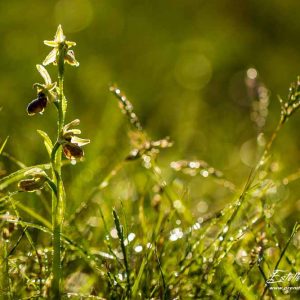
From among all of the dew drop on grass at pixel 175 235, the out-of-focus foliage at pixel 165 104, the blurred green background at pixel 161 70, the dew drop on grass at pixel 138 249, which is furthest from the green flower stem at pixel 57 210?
the blurred green background at pixel 161 70

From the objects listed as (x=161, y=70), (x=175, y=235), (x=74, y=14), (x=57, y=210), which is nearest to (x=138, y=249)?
(x=175, y=235)

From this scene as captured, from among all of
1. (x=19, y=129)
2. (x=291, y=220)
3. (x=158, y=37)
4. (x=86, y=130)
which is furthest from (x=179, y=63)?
(x=291, y=220)

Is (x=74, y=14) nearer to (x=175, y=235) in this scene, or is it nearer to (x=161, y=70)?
(x=161, y=70)

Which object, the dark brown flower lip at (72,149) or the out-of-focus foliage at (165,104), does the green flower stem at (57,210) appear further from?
the out-of-focus foliage at (165,104)

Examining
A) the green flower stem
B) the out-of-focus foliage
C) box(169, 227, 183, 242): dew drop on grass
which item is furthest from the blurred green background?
the green flower stem

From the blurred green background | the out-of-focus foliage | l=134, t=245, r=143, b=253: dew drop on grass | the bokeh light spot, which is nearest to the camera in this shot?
l=134, t=245, r=143, b=253: dew drop on grass

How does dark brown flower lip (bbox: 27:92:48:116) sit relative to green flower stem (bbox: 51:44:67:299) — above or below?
above

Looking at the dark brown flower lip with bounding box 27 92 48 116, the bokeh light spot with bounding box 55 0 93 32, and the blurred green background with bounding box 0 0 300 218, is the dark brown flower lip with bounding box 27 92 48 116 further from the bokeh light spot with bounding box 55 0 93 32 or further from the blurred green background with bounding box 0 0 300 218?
the bokeh light spot with bounding box 55 0 93 32

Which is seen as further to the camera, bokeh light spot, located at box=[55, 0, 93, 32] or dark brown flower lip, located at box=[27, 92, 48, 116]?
bokeh light spot, located at box=[55, 0, 93, 32]
